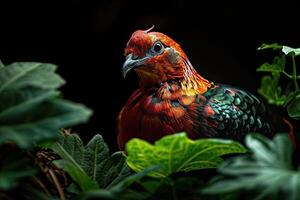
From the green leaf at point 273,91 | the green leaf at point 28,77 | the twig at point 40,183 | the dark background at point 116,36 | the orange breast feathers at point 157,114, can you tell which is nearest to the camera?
the green leaf at point 28,77

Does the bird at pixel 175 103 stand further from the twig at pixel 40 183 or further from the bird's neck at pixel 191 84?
the twig at pixel 40 183

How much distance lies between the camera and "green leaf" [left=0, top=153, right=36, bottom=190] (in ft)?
2.18

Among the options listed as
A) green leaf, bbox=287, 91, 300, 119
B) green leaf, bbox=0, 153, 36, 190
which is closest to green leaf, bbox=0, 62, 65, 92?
green leaf, bbox=0, 153, 36, 190

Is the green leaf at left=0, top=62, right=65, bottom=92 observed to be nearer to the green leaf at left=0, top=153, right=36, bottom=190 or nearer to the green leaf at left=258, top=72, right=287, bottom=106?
the green leaf at left=0, top=153, right=36, bottom=190

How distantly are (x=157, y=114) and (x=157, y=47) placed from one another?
19cm

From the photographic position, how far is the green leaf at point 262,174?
25.0 inches

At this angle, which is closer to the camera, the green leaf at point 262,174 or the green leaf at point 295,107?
the green leaf at point 262,174

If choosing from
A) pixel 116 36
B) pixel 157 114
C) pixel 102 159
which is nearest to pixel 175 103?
pixel 157 114

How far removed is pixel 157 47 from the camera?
4.13 ft

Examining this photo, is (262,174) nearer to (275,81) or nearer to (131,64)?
(131,64)

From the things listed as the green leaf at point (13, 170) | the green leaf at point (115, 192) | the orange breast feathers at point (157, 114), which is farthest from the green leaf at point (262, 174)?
the orange breast feathers at point (157, 114)

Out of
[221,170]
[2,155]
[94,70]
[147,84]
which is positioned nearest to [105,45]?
[94,70]

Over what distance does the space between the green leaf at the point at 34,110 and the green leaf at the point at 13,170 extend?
4cm

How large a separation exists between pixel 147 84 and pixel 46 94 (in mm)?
570
